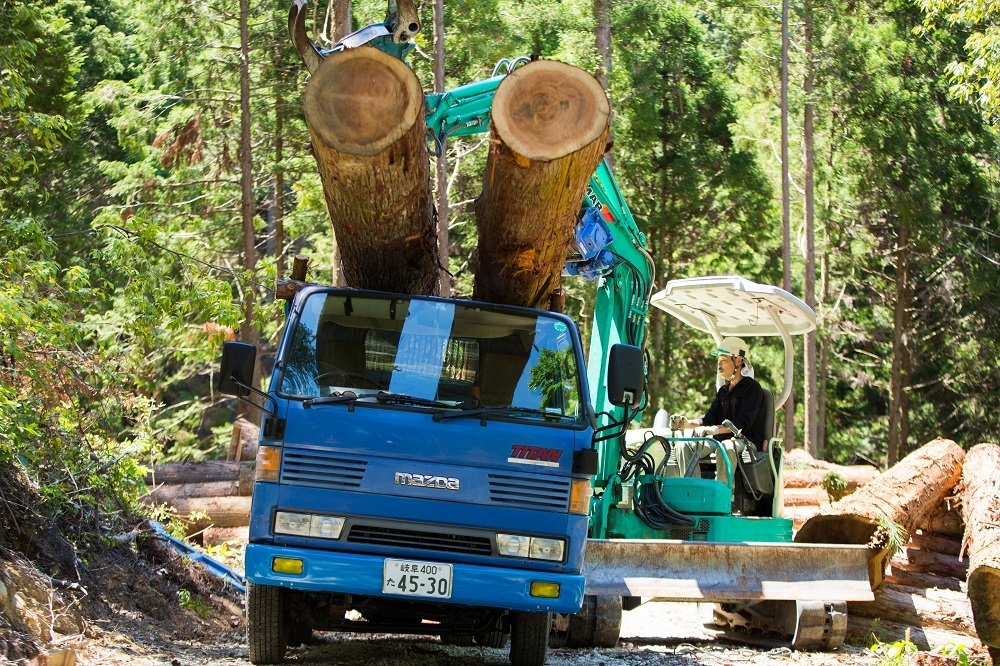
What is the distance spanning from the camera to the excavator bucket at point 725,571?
889cm

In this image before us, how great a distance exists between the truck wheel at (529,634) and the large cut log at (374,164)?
247 centimetres

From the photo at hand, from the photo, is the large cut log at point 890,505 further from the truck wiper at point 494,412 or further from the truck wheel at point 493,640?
the truck wiper at point 494,412

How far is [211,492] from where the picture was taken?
15195 millimetres

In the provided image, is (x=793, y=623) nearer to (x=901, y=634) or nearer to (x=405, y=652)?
(x=901, y=634)

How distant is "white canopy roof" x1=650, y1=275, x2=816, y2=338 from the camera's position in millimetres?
10352

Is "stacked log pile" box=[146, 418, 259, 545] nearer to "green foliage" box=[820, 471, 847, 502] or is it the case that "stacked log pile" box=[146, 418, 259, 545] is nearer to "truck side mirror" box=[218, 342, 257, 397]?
"green foliage" box=[820, 471, 847, 502]

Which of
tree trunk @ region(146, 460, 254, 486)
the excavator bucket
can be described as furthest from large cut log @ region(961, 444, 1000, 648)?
tree trunk @ region(146, 460, 254, 486)

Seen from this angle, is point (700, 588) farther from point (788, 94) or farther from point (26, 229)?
point (788, 94)

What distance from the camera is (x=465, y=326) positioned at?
7.14 m

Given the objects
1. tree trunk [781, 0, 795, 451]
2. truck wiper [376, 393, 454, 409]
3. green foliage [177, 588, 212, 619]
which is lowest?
green foliage [177, 588, 212, 619]

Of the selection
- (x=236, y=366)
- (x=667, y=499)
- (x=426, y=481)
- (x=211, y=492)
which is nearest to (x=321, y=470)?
(x=426, y=481)

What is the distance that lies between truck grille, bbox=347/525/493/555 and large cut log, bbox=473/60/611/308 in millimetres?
2139

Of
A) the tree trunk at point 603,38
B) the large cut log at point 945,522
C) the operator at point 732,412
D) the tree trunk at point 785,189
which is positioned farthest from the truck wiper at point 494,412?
the tree trunk at point 785,189

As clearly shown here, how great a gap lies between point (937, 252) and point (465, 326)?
2863 centimetres
